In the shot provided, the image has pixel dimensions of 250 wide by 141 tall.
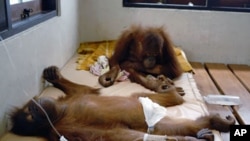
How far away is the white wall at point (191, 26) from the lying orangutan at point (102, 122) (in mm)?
1635

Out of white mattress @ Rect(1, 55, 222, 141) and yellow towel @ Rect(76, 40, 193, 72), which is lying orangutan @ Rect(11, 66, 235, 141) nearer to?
white mattress @ Rect(1, 55, 222, 141)

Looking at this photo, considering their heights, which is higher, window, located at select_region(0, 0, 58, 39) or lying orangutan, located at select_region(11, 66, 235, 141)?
window, located at select_region(0, 0, 58, 39)

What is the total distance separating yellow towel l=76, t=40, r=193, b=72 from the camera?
260 cm

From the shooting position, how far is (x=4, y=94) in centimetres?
156

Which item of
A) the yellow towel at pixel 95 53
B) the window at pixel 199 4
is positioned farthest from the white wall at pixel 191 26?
the yellow towel at pixel 95 53

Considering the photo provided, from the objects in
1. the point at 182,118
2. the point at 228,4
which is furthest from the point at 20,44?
the point at 228,4

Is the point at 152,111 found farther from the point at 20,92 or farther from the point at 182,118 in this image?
the point at 20,92

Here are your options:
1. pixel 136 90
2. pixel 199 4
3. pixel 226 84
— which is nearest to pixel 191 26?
pixel 199 4

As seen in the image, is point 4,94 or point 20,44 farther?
point 20,44

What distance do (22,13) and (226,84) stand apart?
1.58 m

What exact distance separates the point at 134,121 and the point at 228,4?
2313 mm

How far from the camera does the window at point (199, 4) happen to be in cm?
316

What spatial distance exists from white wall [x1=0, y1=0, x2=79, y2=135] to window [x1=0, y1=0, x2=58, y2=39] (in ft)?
0.12

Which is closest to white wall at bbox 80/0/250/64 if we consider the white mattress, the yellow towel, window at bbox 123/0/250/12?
window at bbox 123/0/250/12
